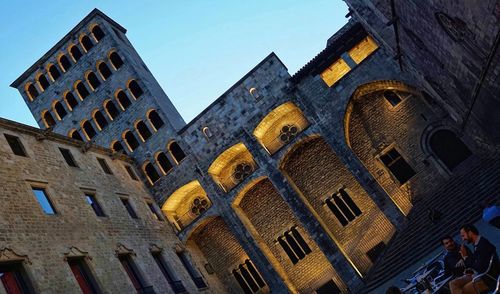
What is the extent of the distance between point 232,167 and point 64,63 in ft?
49.3

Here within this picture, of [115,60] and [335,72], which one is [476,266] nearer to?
[335,72]

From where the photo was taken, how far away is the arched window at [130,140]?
2743 cm

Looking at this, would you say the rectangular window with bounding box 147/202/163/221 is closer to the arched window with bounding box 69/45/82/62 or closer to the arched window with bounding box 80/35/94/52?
the arched window with bounding box 69/45/82/62

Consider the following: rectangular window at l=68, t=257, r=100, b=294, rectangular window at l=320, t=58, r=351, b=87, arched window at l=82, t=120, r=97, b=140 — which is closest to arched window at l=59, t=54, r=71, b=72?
arched window at l=82, t=120, r=97, b=140

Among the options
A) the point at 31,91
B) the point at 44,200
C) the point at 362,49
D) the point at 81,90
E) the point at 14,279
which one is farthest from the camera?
the point at 31,91

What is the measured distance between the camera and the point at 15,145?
18.5 m

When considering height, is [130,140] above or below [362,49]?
above

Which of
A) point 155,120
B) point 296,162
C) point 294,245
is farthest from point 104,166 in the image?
point 294,245

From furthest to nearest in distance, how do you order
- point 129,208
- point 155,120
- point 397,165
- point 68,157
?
point 155,120 → point 129,208 → point 397,165 → point 68,157

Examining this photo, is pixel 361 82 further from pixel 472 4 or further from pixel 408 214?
pixel 472 4

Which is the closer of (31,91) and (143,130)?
(143,130)

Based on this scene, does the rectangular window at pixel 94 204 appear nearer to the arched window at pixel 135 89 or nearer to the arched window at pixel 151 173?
the arched window at pixel 151 173

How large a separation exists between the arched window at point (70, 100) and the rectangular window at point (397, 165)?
21097mm

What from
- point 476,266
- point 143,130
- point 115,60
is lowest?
point 476,266
